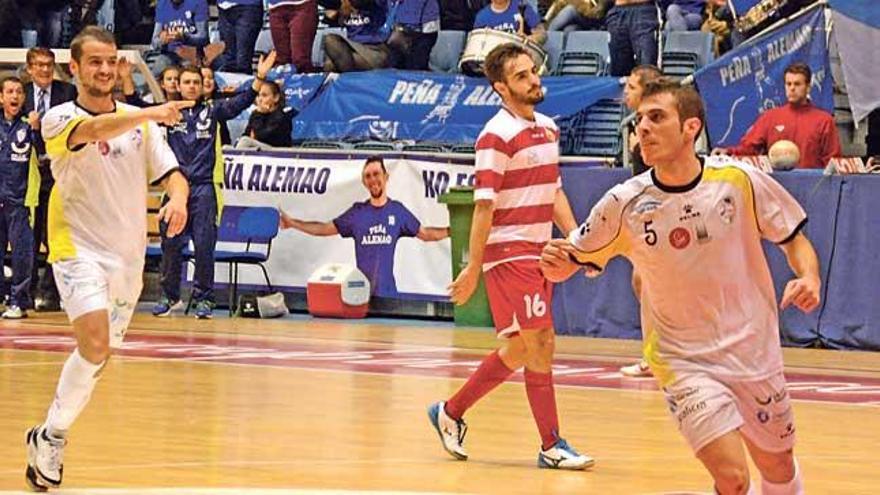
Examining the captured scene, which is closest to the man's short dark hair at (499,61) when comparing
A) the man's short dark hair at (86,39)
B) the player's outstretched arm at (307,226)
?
the man's short dark hair at (86,39)

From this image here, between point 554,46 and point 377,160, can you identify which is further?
point 554,46

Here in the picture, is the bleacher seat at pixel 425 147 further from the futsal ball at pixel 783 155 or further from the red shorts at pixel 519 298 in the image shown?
the red shorts at pixel 519 298

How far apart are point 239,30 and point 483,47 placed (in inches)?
168

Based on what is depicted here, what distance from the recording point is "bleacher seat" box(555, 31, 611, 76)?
72.0ft

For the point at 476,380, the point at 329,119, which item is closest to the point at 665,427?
the point at 476,380

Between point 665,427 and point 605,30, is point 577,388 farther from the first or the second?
point 605,30

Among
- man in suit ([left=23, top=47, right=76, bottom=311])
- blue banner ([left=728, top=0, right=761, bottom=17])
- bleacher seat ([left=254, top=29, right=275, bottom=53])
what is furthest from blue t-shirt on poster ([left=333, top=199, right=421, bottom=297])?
bleacher seat ([left=254, top=29, right=275, bottom=53])

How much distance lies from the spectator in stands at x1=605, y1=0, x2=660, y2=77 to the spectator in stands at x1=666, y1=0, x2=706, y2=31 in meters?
0.93

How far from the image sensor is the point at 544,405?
33.8 feet

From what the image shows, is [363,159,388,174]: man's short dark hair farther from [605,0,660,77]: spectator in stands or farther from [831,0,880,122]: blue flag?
[831,0,880,122]: blue flag

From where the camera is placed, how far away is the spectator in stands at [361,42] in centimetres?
2347

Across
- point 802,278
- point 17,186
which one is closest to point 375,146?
point 17,186

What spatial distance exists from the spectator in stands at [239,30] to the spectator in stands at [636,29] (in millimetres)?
5479

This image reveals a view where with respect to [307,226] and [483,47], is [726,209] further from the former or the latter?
[307,226]
